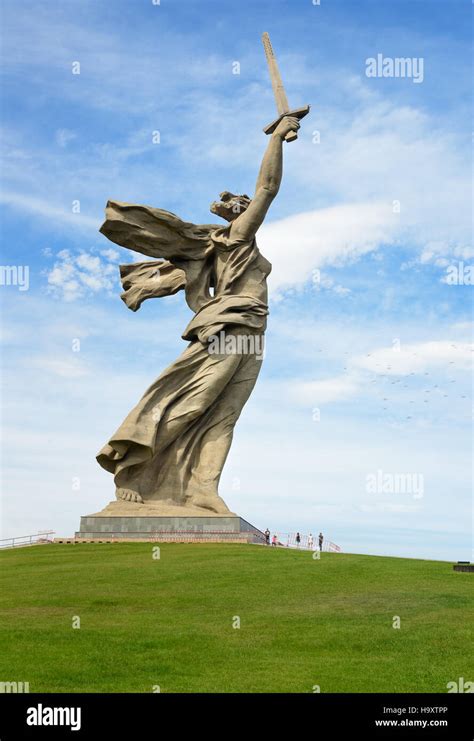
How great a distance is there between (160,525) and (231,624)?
31.8 feet

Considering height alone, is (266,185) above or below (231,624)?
above

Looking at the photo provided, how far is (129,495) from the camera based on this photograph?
21469mm

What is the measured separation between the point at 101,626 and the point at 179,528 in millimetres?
9565

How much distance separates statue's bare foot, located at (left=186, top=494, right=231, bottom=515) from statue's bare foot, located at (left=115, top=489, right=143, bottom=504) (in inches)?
49.7

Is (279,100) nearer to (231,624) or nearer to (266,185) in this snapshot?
(266,185)

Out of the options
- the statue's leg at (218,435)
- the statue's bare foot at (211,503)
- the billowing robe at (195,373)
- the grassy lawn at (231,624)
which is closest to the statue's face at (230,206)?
→ the billowing robe at (195,373)

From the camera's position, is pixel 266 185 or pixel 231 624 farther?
pixel 266 185

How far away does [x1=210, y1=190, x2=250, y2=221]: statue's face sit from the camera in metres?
22.8

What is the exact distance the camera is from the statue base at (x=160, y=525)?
20.3 metres

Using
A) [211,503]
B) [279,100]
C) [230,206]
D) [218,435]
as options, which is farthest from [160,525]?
[279,100]

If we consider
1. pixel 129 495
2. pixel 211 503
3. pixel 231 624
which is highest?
pixel 129 495

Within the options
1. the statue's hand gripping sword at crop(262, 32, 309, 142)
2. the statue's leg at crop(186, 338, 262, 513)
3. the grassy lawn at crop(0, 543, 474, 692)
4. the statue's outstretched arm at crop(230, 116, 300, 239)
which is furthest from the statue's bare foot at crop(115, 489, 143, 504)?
the statue's hand gripping sword at crop(262, 32, 309, 142)

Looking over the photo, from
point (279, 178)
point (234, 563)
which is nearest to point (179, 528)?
point (234, 563)

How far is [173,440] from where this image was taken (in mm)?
22062
